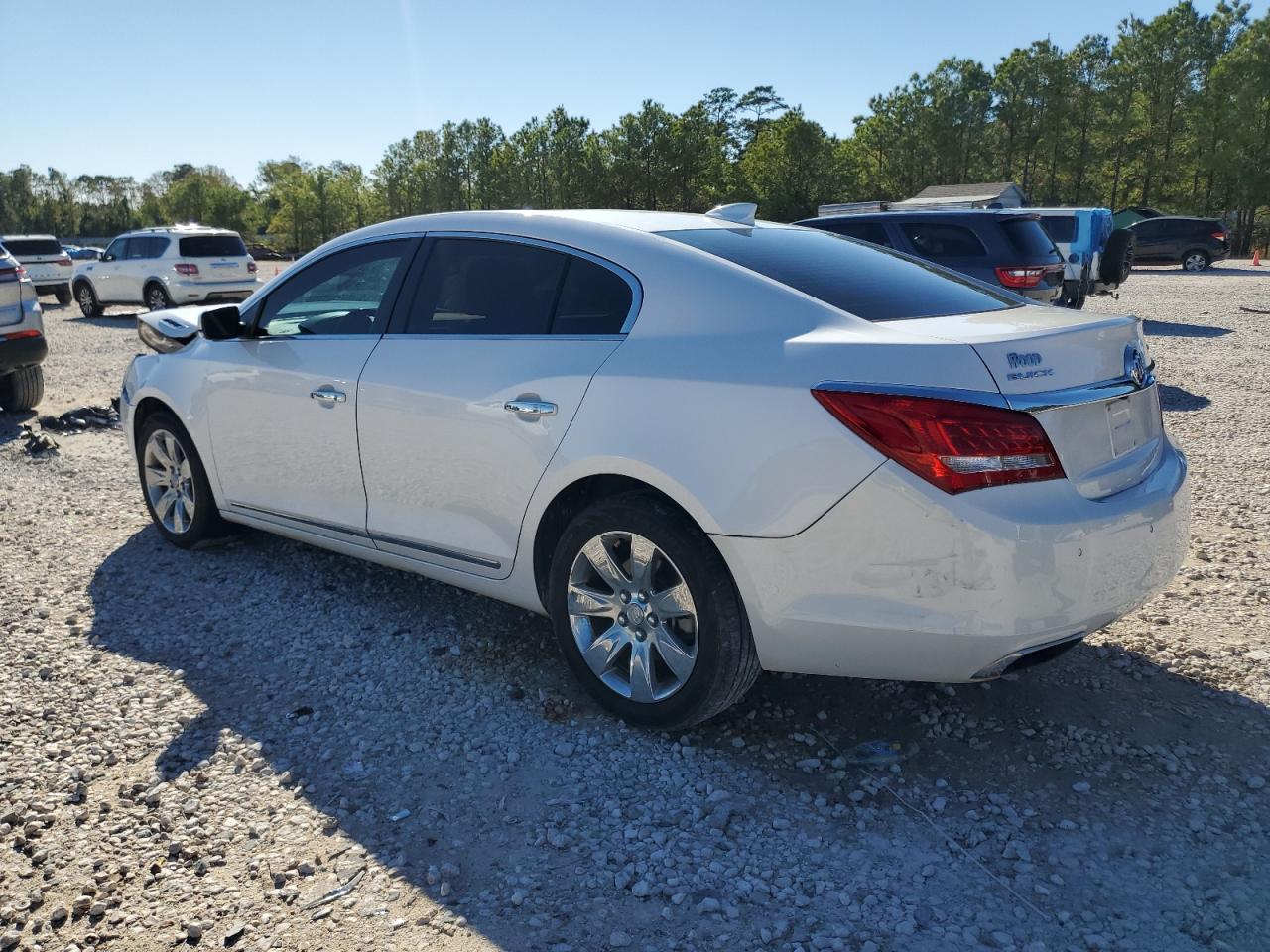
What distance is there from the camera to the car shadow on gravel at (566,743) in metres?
2.66

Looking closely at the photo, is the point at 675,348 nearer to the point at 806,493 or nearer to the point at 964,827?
the point at 806,493

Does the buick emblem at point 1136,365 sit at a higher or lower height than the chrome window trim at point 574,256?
lower

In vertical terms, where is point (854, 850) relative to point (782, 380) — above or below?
below

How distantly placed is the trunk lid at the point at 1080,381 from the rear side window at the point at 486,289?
1.29 meters

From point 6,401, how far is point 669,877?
9093mm

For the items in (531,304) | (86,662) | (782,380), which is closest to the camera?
(782,380)

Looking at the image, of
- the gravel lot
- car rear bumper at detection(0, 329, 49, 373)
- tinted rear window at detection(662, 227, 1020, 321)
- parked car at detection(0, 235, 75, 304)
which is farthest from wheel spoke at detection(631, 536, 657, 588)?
parked car at detection(0, 235, 75, 304)

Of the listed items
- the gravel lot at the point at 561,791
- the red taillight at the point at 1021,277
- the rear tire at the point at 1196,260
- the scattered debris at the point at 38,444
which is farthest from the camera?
the rear tire at the point at 1196,260

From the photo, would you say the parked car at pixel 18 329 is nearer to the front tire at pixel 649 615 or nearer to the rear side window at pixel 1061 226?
the front tire at pixel 649 615

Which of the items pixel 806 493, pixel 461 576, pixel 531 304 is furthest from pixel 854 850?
pixel 531 304

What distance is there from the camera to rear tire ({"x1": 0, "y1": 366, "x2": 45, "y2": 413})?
9.05 meters

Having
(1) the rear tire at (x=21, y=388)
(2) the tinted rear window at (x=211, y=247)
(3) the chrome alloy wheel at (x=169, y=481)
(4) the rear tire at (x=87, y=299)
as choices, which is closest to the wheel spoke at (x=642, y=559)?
(3) the chrome alloy wheel at (x=169, y=481)

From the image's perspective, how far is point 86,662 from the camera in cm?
393

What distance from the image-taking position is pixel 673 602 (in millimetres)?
3094
